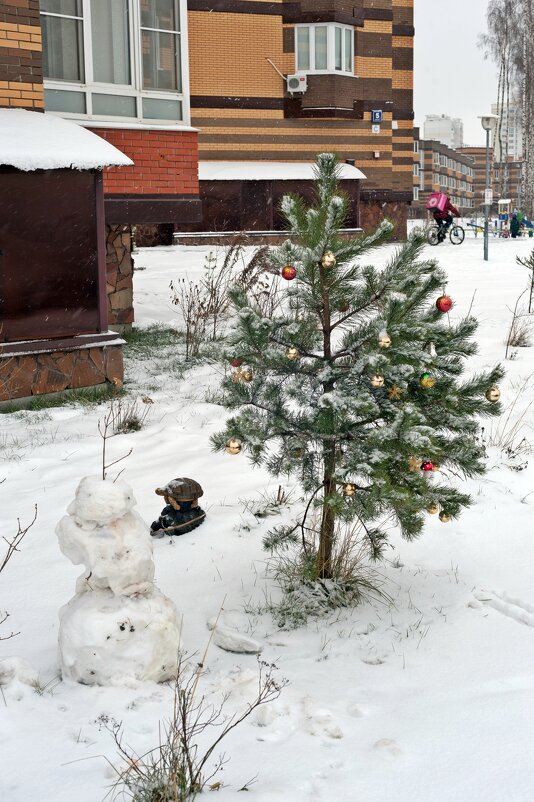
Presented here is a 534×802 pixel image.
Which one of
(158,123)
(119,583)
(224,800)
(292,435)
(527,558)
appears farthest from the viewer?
(158,123)

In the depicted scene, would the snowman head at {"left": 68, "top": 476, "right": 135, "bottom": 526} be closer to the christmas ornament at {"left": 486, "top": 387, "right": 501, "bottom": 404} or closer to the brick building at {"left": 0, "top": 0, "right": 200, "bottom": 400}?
the christmas ornament at {"left": 486, "top": 387, "right": 501, "bottom": 404}

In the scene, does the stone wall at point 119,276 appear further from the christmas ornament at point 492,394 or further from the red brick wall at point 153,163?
the christmas ornament at point 492,394

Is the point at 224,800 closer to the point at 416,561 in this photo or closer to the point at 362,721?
the point at 362,721

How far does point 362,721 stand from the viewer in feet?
11.0

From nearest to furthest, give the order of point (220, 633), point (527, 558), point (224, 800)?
point (224, 800) → point (220, 633) → point (527, 558)

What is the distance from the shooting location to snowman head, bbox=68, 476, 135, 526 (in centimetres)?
347

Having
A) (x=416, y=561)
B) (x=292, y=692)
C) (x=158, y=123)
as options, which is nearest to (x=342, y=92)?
(x=158, y=123)

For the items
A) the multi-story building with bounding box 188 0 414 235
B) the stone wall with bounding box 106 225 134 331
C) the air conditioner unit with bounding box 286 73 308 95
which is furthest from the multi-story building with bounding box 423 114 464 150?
the stone wall with bounding box 106 225 134 331

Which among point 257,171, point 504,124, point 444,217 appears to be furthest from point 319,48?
point 504,124

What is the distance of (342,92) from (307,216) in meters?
21.9

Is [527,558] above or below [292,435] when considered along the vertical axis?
below

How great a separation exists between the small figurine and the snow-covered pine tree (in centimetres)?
97

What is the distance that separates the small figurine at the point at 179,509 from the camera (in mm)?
5312

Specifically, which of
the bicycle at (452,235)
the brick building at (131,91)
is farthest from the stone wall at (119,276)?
the bicycle at (452,235)
